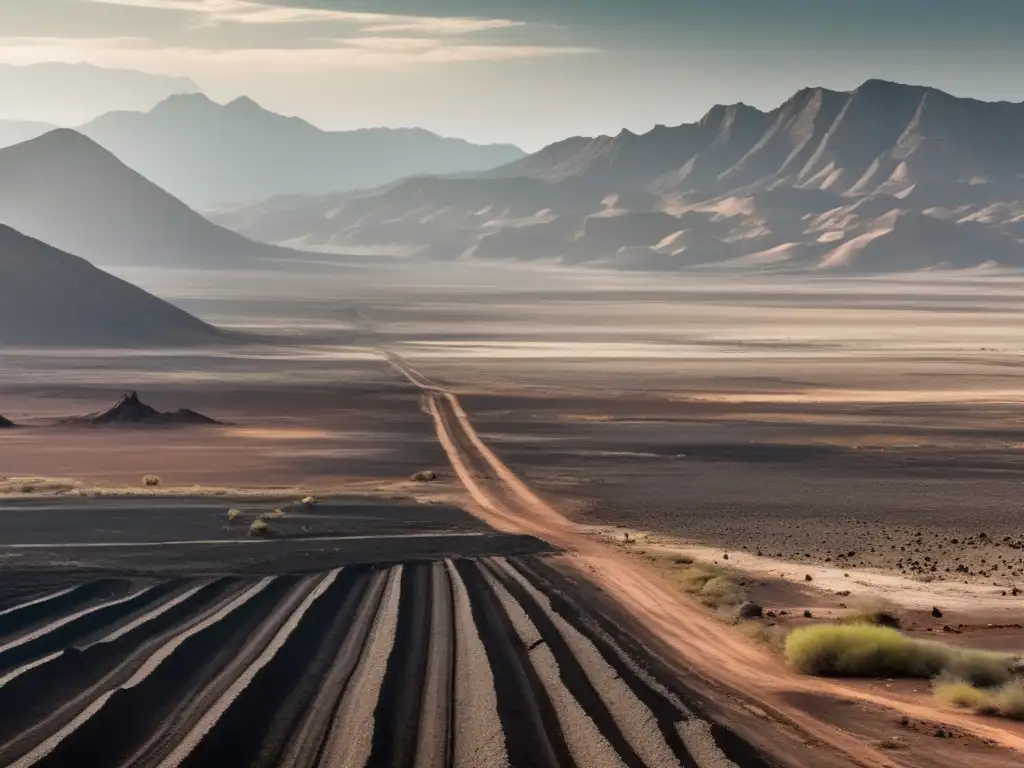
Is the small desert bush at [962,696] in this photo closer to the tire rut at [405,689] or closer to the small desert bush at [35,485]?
the tire rut at [405,689]

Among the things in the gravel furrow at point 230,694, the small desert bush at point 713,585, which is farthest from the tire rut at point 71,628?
the small desert bush at point 713,585

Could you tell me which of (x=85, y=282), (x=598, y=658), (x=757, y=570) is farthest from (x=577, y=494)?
(x=85, y=282)

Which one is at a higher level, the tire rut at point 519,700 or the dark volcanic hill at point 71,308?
the dark volcanic hill at point 71,308

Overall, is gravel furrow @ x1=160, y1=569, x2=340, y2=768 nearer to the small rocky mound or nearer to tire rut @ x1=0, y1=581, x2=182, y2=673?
tire rut @ x1=0, y1=581, x2=182, y2=673

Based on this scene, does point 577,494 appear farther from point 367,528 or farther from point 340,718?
point 340,718

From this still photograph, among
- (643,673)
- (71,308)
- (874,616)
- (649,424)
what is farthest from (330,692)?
(71,308)

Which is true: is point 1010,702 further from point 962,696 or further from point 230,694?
point 230,694
